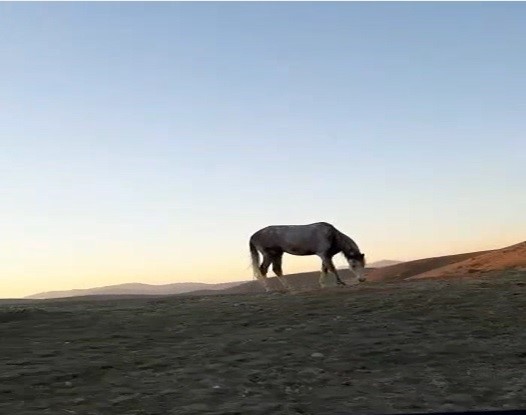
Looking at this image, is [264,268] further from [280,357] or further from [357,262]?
[280,357]

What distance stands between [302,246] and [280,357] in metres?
12.8

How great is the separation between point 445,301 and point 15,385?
875 centimetres

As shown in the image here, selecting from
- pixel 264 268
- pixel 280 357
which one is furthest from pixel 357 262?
pixel 280 357

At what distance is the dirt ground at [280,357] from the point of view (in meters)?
7.80

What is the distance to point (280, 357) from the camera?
9820mm

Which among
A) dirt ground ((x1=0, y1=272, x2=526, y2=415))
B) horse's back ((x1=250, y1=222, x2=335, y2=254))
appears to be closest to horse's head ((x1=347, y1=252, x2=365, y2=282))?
horse's back ((x1=250, y1=222, x2=335, y2=254))

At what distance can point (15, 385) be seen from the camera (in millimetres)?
8992

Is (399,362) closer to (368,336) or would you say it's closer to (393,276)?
(368,336)

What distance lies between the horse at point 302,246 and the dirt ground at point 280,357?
697 centimetres

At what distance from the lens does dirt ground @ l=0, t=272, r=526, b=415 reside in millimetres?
7805

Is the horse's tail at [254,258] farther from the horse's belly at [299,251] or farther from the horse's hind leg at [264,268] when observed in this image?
the horse's belly at [299,251]

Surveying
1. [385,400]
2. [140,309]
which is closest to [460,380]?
[385,400]

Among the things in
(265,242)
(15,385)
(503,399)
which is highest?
(265,242)

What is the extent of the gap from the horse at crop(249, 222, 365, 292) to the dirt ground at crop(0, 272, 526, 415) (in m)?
6.97
